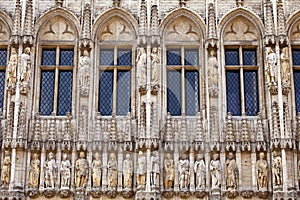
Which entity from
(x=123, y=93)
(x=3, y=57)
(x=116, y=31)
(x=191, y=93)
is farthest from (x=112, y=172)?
(x=3, y=57)

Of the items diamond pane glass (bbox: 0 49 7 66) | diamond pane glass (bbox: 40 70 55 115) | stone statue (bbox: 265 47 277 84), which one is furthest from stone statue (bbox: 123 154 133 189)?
diamond pane glass (bbox: 0 49 7 66)

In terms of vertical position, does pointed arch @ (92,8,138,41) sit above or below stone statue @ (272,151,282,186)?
above

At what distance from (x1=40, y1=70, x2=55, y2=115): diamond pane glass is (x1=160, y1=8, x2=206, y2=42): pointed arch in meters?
4.12

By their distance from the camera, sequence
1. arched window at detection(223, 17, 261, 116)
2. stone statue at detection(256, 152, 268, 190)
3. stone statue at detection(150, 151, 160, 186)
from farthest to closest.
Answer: arched window at detection(223, 17, 261, 116) → stone statue at detection(256, 152, 268, 190) → stone statue at detection(150, 151, 160, 186)

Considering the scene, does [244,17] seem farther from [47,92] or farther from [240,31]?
[47,92]

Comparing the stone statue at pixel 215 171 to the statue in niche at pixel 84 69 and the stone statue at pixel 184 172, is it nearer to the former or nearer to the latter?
the stone statue at pixel 184 172

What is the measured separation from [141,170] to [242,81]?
4.69 metres

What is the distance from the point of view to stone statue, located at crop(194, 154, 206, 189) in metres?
19.0

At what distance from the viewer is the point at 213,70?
20.2m

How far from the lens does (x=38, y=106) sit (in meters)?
20.2

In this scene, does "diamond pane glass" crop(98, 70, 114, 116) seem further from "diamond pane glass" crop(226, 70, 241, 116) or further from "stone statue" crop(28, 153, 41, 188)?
"diamond pane glass" crop(226, 70, 241, 116)

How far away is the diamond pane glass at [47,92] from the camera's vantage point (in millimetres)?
20303

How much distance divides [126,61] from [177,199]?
16.9ft

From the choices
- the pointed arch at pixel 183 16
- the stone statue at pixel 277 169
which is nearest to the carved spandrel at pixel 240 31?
the pointed arch at pixel 183 16
